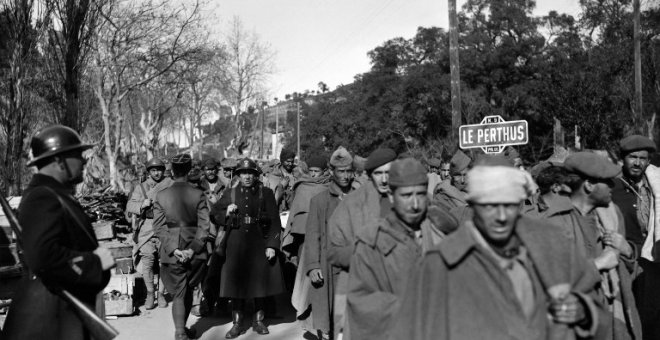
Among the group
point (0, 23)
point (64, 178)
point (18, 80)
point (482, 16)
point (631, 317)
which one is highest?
point (482, 16)

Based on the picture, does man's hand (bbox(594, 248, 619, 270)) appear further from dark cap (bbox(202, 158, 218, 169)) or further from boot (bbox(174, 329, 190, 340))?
dark cap (bbox(202, 158, 218, 169))

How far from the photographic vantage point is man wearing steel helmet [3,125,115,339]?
345 centimetres

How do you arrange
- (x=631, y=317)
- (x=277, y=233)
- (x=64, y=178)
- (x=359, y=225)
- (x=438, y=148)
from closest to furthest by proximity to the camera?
1. (x=64, y=178)
2. (x=631, y=317)
3. (x=359, y=225)
4. (x=277, y=233)
5. (x=438, y=148)

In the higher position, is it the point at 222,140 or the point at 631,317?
the point at 222,140

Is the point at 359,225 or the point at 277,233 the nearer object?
the point at 359,225

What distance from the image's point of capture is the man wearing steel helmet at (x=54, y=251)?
11.3ft

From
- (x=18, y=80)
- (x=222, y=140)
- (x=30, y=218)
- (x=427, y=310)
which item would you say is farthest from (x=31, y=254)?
(x=222, y=140)

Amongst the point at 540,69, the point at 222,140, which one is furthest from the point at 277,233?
the point at 222,140

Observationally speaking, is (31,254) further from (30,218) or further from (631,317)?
(631,317)

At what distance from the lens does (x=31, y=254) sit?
11.3 ft

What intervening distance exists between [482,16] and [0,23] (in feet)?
117

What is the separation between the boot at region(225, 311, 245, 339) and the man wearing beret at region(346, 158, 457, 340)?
4.09 metres

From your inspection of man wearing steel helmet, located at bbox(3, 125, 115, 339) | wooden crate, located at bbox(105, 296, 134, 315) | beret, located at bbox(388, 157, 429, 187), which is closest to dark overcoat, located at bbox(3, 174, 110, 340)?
man wearing steel helmet, located at bbox(3, 125, 115, 339)

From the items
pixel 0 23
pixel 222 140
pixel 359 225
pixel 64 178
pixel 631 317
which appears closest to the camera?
pixel 64 178
